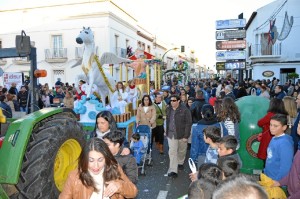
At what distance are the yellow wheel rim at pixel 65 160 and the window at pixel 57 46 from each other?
999 inches

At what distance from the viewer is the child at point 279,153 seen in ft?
11.4

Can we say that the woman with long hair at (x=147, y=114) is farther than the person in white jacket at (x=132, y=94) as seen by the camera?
No

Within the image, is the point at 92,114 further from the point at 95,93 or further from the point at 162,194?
the point at 162,194

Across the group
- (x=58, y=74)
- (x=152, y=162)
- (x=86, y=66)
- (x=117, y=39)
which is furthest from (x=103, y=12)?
(x=152, y=162)

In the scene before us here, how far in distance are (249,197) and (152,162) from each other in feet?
19.2

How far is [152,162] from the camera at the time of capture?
7098 mm

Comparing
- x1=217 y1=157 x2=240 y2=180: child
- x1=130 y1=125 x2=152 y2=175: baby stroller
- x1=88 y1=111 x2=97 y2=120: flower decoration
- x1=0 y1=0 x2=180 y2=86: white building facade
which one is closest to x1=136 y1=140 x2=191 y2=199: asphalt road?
x1=130 y1=125 x2=152 y2=175: baby stroller

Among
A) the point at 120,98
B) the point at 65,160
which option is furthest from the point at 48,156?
the point at 120,98

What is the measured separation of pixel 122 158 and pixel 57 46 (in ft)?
89.1

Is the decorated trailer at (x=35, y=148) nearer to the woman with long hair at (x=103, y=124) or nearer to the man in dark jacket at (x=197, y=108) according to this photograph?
the woman with long hair at (x=103, y=124)

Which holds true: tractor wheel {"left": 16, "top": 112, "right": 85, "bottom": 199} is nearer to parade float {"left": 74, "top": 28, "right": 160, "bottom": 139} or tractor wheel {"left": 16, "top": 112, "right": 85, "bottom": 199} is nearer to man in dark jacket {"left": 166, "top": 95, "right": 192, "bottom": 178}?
man in dark jacket {"left": 166, "top": 95, "right": 192, "bottom": 178}

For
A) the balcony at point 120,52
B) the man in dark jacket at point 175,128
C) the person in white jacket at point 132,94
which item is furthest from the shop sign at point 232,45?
the balcony at point 120,52

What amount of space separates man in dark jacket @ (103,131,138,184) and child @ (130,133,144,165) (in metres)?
2.92

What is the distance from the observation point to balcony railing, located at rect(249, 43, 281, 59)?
93.0 feet
